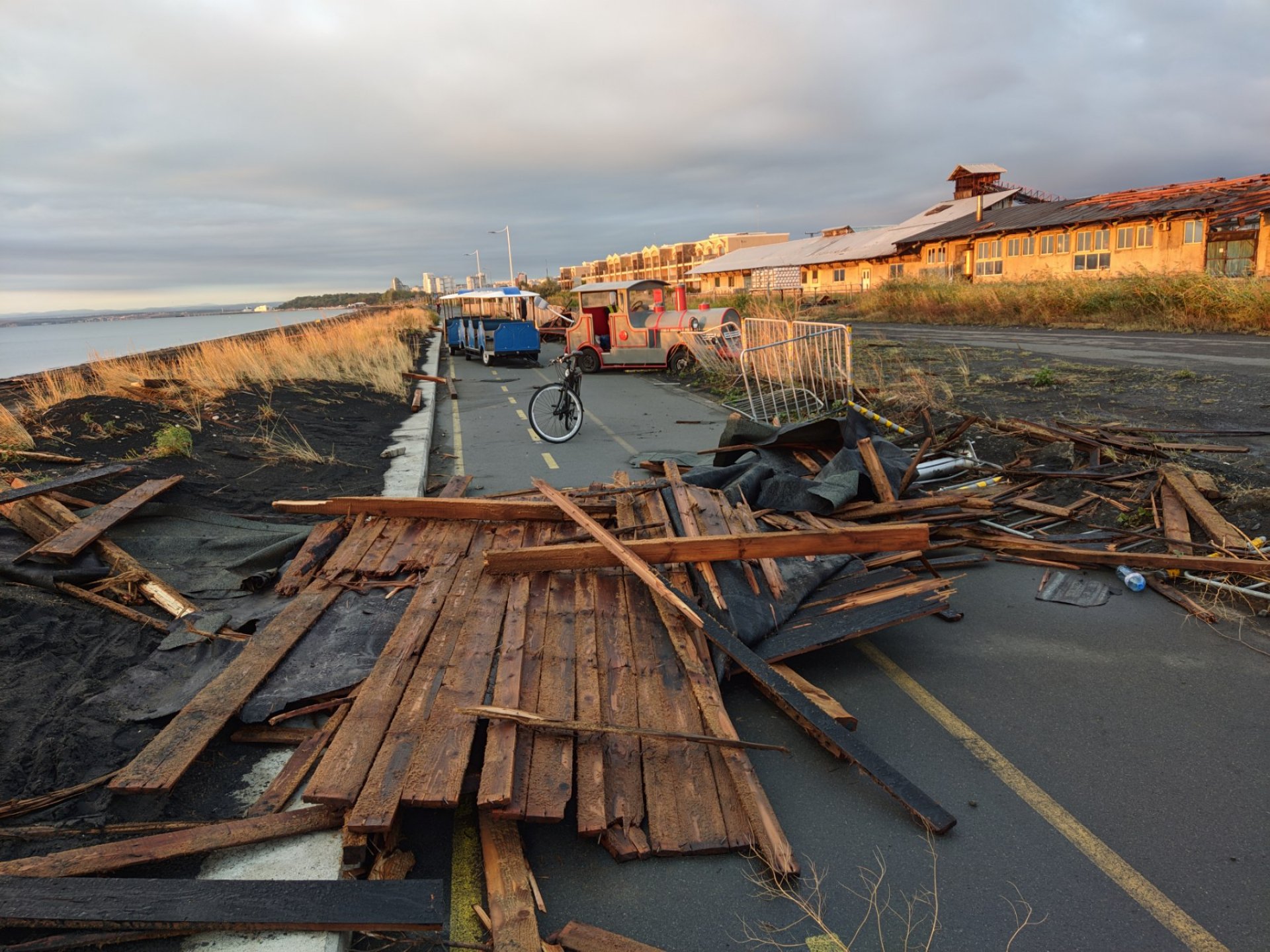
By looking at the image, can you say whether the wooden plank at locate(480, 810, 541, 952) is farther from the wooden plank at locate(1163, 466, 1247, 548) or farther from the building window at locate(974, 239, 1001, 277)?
the building window at locate(974, 239, 1001, 277)

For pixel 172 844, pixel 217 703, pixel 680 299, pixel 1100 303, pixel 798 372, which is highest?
pixel 680 299

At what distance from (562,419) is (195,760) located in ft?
32.1

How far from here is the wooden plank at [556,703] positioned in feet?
11.5

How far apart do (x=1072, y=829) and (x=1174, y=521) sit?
172 inches

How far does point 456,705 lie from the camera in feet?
13.5

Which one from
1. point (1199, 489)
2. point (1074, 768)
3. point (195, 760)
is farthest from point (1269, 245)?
point (195, 760)

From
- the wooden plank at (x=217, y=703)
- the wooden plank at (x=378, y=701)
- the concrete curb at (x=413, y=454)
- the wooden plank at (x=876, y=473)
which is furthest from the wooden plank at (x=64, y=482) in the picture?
the wooden plank at (x=876, y=473)

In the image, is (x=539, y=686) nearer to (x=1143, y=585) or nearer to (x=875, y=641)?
(x=875, y=641)

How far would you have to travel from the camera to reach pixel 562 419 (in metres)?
13.4

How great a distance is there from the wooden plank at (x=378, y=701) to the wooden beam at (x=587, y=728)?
1.54 ft

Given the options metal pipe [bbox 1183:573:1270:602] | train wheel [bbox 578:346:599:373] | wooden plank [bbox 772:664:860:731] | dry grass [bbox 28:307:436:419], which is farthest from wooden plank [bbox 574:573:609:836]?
train wheel [bbox 578:346:599:373]

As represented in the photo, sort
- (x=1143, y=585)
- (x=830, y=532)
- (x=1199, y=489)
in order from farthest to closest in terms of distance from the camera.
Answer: (x=1199, y=489), (x=1143, y=585), (x=830, y=532)

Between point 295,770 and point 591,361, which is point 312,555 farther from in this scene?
point 591,361

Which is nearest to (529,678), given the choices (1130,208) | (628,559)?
(628,559)
